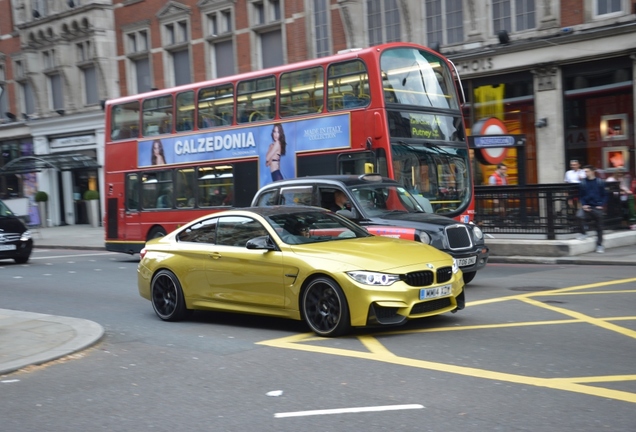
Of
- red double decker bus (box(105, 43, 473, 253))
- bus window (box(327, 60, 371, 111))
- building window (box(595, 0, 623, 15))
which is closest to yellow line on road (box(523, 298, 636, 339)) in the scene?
red double decker bus (box(105, 43, 473, 253))

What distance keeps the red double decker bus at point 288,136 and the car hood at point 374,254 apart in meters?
5.86

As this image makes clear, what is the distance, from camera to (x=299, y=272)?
8.70 meters

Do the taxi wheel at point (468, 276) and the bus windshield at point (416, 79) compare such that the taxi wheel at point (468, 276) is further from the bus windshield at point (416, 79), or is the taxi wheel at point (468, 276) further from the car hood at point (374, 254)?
the bus windshield at point (416, 79)

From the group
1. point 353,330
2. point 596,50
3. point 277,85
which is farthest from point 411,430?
point 596,50

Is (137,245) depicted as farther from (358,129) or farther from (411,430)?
(411,430)

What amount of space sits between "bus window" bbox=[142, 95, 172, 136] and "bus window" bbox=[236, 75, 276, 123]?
265 cm

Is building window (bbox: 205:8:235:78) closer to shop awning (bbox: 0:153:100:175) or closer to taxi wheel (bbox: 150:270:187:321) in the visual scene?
shop awning (bbox: 0:153:100:175)

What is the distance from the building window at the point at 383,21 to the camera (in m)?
27.6

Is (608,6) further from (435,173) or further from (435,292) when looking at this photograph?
(435,292)

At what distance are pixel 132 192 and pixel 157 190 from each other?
3.60ft

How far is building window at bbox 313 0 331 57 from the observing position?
1176 inches

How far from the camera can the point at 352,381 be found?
6.59 metres

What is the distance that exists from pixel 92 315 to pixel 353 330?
14.1ft

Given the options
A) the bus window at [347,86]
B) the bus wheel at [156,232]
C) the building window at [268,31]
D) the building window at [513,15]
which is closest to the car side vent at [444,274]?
the bus window at [347,86]
